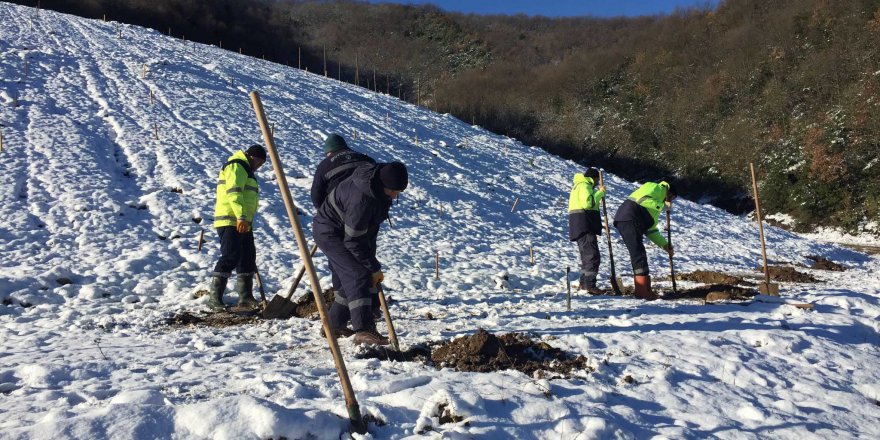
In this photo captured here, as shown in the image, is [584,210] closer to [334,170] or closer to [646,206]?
[646,206]

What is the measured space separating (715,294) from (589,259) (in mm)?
1895

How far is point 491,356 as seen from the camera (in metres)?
4.27

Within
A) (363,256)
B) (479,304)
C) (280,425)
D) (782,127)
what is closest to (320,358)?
(363,256)

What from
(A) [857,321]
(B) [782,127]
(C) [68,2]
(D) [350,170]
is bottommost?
(A) [857,321]

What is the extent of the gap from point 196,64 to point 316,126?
9.83m

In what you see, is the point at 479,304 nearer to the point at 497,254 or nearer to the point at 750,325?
the point at 750,325

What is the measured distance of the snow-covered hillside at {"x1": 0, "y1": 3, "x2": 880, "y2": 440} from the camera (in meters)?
3.17

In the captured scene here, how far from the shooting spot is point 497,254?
1173cm

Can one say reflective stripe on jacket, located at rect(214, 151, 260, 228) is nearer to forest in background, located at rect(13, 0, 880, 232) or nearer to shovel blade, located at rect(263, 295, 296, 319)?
shovel blade, located at rect(263, 295, 296, 319)

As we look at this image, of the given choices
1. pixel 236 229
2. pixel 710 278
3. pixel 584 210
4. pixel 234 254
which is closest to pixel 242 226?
pixel 236 229

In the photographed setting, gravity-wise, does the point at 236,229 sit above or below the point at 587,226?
above

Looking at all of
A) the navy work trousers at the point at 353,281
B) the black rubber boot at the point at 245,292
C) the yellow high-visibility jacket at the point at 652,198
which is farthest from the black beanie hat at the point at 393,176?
the yellow high-visibility jacket at the point at 652,198

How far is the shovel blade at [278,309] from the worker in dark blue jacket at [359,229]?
173 centimetres

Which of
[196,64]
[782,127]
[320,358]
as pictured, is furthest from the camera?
[782,127]
